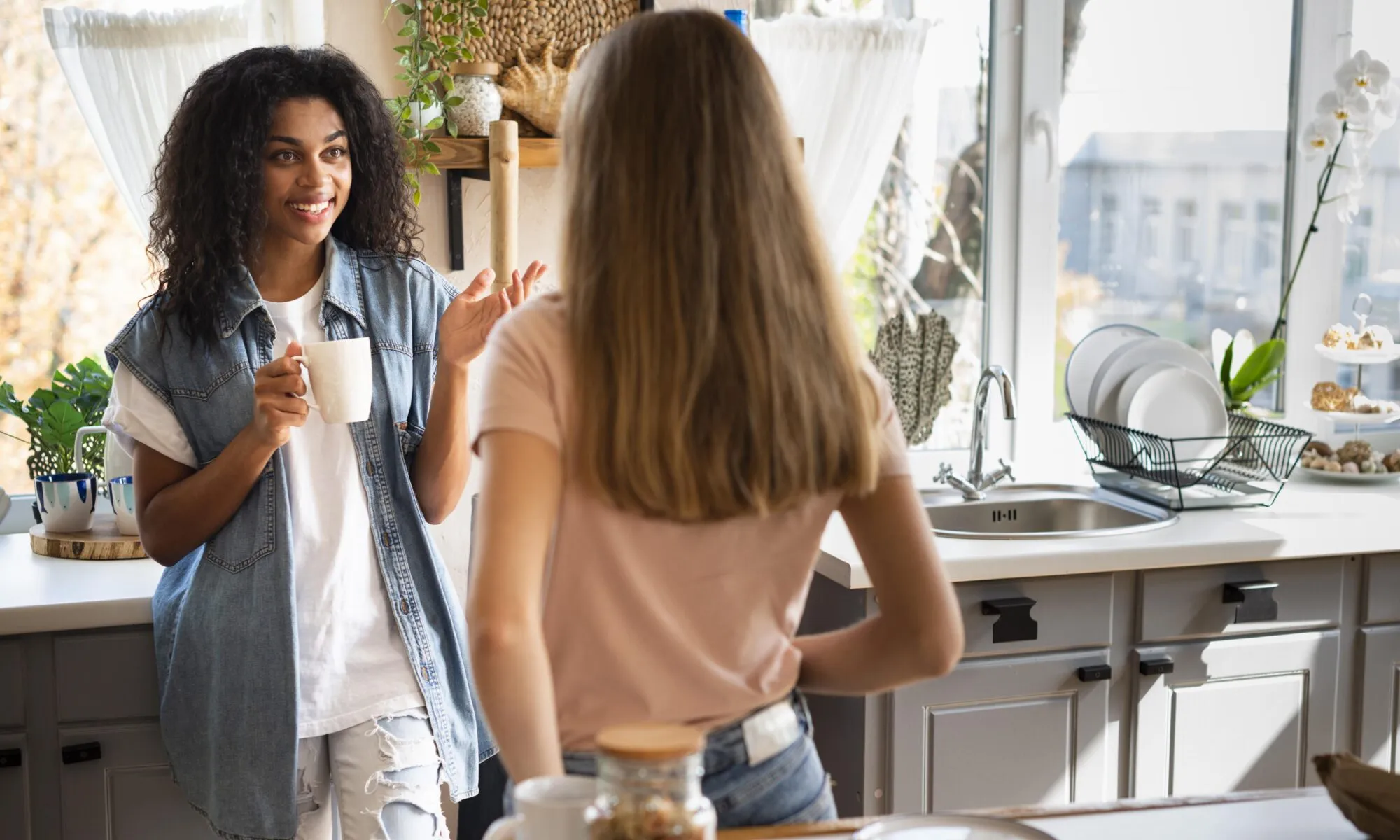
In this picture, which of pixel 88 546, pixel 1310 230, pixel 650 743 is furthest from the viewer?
pixel 1310 230

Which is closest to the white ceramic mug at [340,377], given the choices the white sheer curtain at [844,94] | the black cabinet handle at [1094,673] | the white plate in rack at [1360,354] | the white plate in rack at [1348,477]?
the black cabinet handle at [1094,673]

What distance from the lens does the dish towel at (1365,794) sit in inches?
38.4

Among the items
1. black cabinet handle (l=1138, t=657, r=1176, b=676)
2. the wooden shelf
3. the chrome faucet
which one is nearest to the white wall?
the wooden shelf

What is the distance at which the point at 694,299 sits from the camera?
3.10 feet

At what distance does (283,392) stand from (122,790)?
0.78 meters

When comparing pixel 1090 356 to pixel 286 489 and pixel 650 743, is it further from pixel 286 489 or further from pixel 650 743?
pixel 650 743

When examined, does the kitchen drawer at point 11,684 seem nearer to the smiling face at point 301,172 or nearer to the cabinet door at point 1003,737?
the smiling face at point 301,172

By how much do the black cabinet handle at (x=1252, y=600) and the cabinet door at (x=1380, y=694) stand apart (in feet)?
0.69

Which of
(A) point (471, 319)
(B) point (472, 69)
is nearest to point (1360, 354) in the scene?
(B) point (472, 69)

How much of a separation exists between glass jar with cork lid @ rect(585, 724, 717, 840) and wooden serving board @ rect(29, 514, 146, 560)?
63.6 inches

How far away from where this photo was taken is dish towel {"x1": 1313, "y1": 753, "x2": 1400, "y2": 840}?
974 mm

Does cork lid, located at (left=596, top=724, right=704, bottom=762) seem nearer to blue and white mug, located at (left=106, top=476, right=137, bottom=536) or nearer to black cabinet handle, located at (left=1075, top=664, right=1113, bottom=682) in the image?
black cabinet handle, located at (left=1075, top=664, right=1113, bottom=682)

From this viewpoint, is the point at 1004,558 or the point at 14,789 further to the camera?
the point at 1004,558

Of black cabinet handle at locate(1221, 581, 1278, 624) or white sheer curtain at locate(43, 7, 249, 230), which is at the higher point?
white sheer curtain at locate(43, 7, 249, 230)
